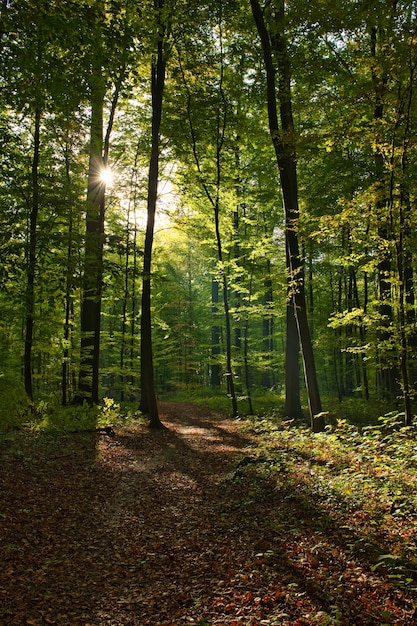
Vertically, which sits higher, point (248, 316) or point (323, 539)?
point (248, 316)

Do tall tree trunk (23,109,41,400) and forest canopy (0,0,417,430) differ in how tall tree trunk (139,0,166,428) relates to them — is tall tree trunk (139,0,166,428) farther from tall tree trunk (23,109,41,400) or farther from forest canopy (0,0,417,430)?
tall tree trunk (23,109,41,400)

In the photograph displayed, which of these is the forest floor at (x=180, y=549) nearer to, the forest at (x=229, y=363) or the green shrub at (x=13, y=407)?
the forest at (x=229, y=363)

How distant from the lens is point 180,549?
5156 millimetres

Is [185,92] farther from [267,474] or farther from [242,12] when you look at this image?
[267,474]

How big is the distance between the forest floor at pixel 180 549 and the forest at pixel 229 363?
0.10 ft

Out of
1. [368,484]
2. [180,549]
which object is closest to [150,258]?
[368,484]

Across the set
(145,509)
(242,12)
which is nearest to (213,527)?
(145,509)

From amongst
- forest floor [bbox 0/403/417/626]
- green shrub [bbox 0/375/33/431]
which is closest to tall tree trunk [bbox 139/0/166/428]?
green shrub [bbox 0/375/33/431]

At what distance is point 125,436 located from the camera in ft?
37.5

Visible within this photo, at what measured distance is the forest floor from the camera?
376 cm

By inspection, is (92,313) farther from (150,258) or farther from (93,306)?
(150,258)

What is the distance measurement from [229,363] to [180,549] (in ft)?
37.1

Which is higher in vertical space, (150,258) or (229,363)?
(150,258)

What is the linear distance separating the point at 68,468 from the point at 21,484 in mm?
1375
